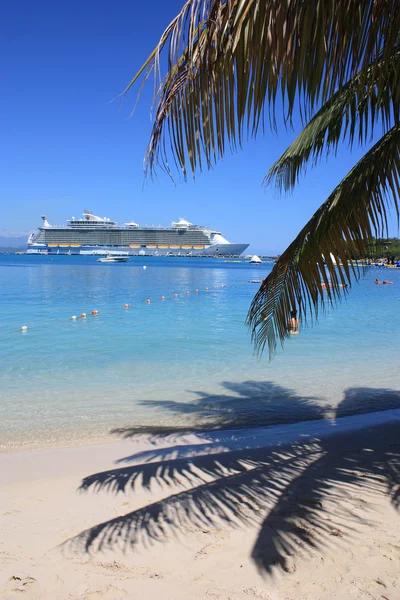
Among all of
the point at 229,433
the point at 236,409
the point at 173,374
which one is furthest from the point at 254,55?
the point at 173,374

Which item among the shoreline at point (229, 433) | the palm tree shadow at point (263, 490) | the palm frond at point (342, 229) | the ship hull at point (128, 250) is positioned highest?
the ship hull at point (128, 250)

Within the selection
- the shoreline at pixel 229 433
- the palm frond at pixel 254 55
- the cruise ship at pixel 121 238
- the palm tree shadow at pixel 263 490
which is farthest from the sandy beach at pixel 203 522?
the cruise ship at pixel 121 238

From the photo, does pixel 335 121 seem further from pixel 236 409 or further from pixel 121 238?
pixel 121 238

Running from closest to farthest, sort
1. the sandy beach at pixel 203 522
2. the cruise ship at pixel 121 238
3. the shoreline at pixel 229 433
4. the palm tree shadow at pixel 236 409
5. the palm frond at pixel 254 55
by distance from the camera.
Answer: the palm frond at pixel 254 55 → the sandy beach at pixel 203 522 → the shoreline at pixel 229 433 → the palm tree shadow at pixel 236 409 → the cruise ship at pixel 121 238

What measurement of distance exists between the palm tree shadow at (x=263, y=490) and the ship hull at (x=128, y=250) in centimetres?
8880

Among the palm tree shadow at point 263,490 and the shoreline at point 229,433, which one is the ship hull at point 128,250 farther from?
the palm tree shadow at point 263,490

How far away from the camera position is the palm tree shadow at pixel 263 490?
2.39 meters

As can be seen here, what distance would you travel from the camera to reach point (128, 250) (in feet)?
299

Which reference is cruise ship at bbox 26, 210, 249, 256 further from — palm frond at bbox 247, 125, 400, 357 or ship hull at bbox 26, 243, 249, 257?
palm frond at bbox 247, 125, 400, 357

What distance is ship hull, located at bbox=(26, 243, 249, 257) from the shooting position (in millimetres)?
91250

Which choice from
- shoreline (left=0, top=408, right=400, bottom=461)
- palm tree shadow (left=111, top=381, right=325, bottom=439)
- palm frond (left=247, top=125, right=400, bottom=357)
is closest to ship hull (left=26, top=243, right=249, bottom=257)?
palm tree shadow (left=111, top=381, right=325, bottom=439)

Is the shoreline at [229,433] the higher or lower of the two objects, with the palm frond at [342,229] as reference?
lower

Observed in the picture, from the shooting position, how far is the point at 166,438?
436cm

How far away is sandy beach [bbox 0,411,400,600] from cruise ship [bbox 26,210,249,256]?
87901mm
